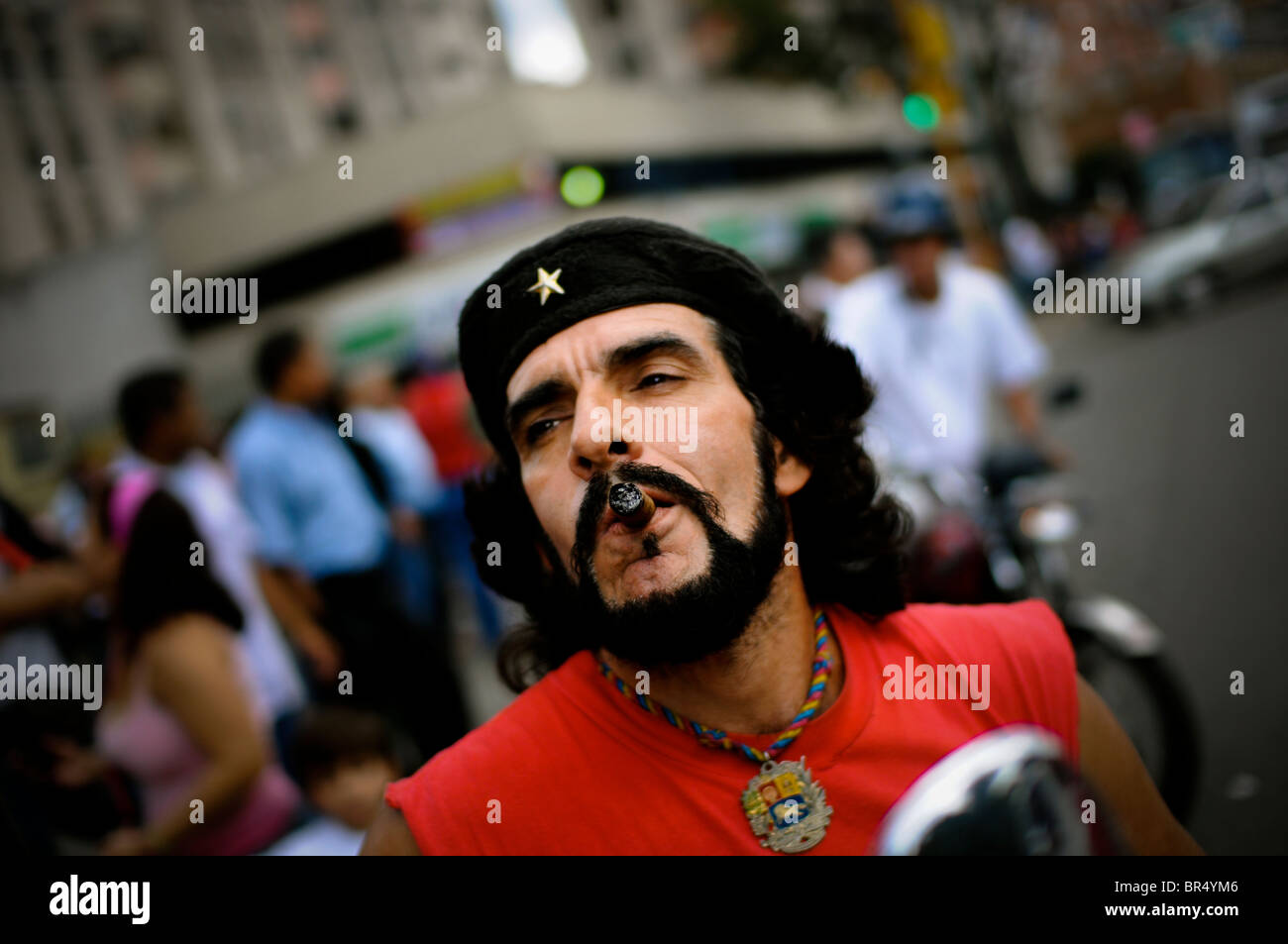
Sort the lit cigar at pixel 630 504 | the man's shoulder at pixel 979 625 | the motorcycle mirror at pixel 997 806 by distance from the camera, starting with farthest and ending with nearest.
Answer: the man's shoulder at pixel 979 625 < the lit cigar at pixel 630 504 < the motorcycle mirror at pixel 997 806

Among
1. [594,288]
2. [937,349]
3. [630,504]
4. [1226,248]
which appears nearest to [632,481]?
[630,504]

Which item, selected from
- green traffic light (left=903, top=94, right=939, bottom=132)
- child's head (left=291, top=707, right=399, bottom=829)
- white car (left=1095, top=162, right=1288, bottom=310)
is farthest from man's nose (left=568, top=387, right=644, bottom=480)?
white car (left=1095, top=162, right=1288, bottom=310)

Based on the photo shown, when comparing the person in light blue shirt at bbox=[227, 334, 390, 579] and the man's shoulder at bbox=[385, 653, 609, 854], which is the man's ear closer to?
the man's shoulder at bbox=[385, 653, 609, 854]

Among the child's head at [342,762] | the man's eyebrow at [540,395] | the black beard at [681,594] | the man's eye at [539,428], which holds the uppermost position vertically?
the man's eyebrow at [540,395]

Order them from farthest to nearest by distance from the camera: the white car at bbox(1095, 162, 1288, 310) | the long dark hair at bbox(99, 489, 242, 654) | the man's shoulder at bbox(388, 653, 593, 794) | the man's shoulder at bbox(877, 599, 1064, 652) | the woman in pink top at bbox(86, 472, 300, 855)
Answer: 1. the white car at bbox(1095, 162, 1288, 310)
2. the long dark hair at bbox(99, 489, 242, 654)
3. the woman in pink top at bbox(86, 472, 300, 855)
4. the man's shoulder at bbox(877, 599, 1064, 652)
5. the man's shoulder at bbox(388, 653, 593, 794)

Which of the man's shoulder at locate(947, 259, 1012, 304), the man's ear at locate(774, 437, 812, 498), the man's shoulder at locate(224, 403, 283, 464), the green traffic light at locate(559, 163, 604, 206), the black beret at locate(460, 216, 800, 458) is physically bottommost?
the man's ear at locate(774, 437, 812, 498)

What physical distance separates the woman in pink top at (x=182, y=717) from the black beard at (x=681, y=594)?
1655mm

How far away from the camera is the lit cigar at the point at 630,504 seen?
1411 mm

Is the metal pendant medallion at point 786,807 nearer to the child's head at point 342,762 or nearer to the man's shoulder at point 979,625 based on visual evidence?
the man's shoulder at point 979,625

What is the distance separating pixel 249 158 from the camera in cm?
2794

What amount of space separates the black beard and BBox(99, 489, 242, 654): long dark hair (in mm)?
1776

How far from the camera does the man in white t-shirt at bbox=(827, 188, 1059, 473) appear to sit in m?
4.35

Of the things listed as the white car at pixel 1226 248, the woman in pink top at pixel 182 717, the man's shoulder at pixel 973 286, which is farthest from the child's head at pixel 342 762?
the white car at pixel 1226 248
